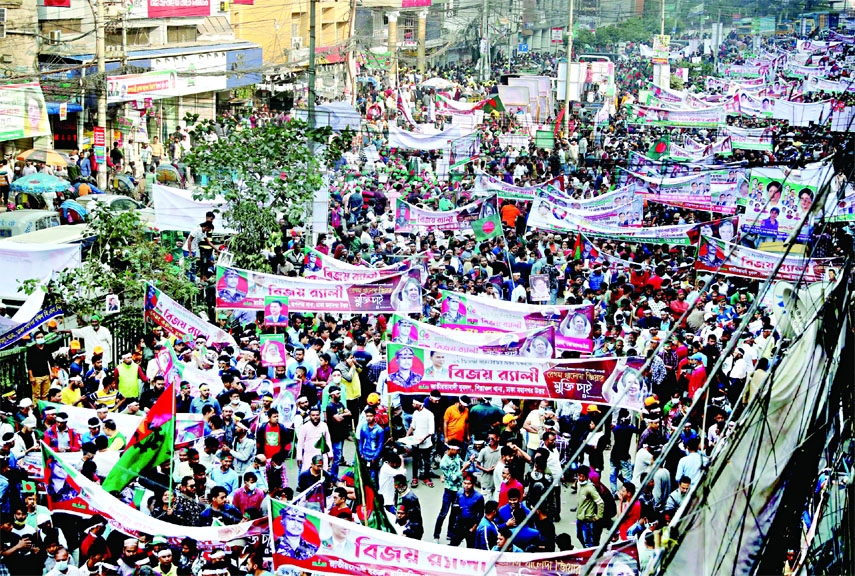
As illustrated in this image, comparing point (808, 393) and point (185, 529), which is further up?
point (808, 393)

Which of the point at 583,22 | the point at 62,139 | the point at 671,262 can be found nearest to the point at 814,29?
the point at 583,22

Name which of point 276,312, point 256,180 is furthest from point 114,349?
point 256,180

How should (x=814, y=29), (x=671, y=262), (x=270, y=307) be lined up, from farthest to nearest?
(x=814, y=29)
(x=671, y=262)
(x=270, y=307)

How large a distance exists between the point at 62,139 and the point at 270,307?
21988 millimetres

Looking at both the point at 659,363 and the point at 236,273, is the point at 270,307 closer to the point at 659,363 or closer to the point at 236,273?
the point at 236,273

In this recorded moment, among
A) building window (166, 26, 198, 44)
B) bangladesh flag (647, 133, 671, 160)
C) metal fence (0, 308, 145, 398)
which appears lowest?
bangladesh flag (647, 133, 671, 160)

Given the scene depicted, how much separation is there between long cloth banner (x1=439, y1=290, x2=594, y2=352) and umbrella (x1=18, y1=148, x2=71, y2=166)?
17.0 metres

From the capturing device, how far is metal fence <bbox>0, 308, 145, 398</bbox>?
14.7 meters

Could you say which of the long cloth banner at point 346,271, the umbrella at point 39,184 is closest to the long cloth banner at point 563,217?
the long cloth banner at point 346,271

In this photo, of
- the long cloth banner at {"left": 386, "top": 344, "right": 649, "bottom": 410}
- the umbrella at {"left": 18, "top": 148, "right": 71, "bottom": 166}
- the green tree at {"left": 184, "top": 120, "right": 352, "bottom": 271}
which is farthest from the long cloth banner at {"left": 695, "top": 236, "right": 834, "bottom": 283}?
the umbrella at {"left": 18, "top": 148, "right": 71, "bottom": 166}

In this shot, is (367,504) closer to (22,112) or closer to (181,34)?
(22,112)

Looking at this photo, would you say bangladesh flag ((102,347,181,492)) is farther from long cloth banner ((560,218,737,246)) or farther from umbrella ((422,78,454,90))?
umbrella ((422,78,454,90))

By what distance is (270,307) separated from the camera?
49.3 feet

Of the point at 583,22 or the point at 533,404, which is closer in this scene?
the point at 533,404
